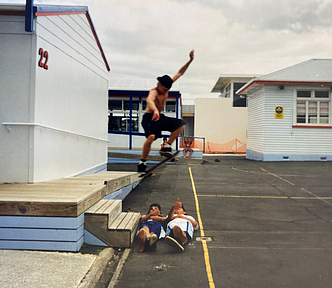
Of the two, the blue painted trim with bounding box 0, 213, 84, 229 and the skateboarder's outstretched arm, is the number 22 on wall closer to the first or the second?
the blue painted trim with bounding box 0, 213, 84, 229

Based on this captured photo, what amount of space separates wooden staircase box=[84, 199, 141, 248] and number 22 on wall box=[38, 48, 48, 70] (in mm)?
3257

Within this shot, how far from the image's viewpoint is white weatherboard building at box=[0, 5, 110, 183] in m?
6.22

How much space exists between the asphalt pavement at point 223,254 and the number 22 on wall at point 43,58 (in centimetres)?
386

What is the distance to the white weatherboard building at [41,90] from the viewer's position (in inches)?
245

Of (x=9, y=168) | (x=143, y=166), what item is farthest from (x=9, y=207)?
(x=143, y=166)

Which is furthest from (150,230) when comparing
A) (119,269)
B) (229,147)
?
(229,147)

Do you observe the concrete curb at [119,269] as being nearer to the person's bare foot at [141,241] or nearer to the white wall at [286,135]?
the person's bare foot at [141,241]

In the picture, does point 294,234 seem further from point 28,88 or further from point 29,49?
point 29,49

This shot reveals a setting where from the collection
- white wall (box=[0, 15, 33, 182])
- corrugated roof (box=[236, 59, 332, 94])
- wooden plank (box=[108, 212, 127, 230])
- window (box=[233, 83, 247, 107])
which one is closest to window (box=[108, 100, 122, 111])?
wooden plank (box=[108, 212, 127, 230])

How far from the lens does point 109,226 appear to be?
5.54 metres

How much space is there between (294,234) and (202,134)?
1381 cm

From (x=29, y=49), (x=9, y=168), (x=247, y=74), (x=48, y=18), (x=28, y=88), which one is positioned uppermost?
(x=247, y=74)

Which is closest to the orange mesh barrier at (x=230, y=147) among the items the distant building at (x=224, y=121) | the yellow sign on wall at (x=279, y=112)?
the distant building at (x=224, y=121)

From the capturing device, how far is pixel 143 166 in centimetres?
299
